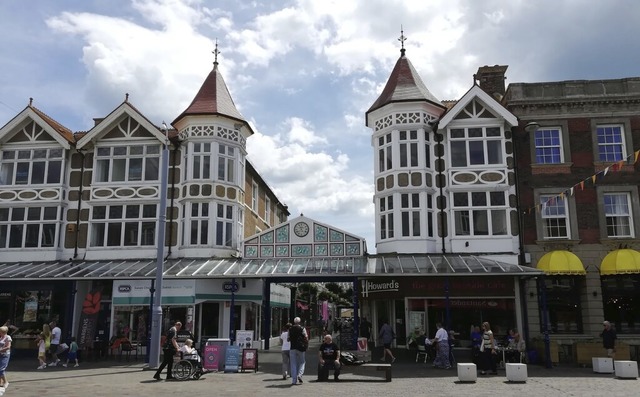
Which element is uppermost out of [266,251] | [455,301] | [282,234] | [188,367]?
[282,234]

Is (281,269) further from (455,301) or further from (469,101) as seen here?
(469,101)

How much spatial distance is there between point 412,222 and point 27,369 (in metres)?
16.7

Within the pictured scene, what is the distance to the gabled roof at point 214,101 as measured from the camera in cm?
2745

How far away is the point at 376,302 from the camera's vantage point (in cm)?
2669

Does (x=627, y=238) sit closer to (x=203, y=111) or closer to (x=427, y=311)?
(x=427, y=311)

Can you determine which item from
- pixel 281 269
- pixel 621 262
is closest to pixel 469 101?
pixel 621 262

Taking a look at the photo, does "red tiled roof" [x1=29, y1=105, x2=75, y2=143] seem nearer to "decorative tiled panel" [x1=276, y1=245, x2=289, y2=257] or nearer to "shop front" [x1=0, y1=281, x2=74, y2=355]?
"shop front" [x1=0, y1=281, x2=74, y2=355]

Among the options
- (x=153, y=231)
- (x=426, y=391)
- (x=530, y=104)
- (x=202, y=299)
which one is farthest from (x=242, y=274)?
(x=530, y=104)

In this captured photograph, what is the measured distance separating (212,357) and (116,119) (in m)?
14.7

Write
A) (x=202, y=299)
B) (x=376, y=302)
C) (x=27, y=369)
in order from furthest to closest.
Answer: (x=376, y=302), (x=202, y=299), (x=27, y=369)

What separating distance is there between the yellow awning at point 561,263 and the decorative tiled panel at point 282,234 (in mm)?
11508

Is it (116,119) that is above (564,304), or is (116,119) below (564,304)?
above

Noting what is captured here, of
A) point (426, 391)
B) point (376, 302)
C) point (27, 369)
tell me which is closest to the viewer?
point (426, 391)

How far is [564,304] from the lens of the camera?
24.0 m
